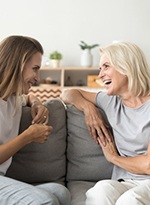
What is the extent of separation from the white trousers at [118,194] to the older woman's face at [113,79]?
46 centimetres

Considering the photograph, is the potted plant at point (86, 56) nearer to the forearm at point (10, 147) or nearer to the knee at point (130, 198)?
the forearm at point (10, 147)

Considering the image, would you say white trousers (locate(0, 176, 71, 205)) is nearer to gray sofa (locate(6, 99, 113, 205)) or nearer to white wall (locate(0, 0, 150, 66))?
gray sofa (locate(6, 99, 113, 205))

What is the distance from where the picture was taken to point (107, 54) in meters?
1.82

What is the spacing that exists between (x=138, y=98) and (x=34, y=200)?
2.43 ft

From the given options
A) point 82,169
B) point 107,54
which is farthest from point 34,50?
point 82,169

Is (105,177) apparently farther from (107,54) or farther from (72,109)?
(107,54)

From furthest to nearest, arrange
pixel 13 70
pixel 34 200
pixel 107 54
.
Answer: pixel 107 54
pixel 13 70
pixel 34 200

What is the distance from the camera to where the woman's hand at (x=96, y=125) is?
6.25 ft

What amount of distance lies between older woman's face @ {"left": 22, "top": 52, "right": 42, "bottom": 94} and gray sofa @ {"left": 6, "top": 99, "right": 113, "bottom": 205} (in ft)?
0.67

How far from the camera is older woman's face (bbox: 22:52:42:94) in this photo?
1.75 m

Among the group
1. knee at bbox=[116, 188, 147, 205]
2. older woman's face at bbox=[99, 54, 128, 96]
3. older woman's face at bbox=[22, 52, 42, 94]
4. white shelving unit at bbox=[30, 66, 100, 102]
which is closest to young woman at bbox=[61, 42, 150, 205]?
older woman's face at bbox=[99, 54, 128, 96]

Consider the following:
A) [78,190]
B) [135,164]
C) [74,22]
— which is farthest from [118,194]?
[74,22]

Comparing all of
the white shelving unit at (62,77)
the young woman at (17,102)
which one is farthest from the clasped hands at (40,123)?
the white shelving unit at (62,77)

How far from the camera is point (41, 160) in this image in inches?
75.6
